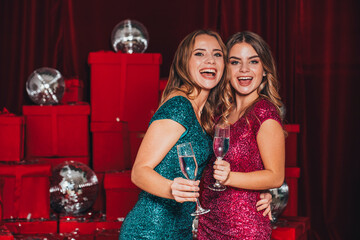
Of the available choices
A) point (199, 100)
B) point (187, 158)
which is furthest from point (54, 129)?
point (187, 158)

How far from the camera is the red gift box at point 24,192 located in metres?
3.09

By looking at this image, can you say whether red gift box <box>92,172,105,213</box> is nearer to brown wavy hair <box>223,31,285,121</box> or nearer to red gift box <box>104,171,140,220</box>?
red gift box <box>104,171,140,220</box>

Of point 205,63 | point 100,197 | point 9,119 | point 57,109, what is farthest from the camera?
point 100,197

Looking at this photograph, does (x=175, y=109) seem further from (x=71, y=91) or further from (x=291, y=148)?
(x=71, y=91)

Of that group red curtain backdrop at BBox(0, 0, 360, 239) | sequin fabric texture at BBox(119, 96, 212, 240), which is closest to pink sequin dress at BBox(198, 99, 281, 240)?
sequin fabric texture at BBox(119, 96, 212, 240)

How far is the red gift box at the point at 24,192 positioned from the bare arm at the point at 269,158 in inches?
70.2

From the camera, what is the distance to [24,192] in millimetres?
3115

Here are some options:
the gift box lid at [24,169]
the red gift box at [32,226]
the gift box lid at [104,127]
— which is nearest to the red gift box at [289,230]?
the gift box lid at [104,127]

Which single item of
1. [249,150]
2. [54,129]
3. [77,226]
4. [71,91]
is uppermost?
[71,91]

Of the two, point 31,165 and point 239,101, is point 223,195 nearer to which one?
point 239,101

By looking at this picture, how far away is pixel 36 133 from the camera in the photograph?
11.1ft

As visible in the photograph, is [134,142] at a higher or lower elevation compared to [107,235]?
higher

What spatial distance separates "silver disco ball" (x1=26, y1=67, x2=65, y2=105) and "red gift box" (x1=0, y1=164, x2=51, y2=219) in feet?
1.72

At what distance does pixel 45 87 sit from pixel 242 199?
6.66 ft
